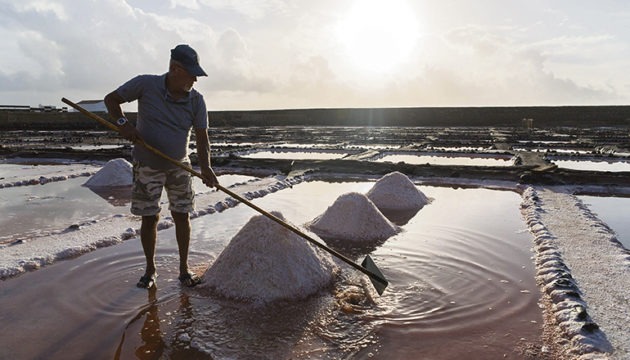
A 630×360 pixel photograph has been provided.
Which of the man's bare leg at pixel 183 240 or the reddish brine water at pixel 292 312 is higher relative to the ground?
the man's bare leg at pixel 183 240

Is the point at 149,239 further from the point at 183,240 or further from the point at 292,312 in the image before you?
the point at 292,312

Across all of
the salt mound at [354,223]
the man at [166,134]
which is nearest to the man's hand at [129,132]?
the man at [166,134]

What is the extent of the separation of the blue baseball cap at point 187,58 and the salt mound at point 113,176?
4.45m

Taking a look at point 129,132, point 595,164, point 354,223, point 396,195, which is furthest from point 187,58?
point 595,164

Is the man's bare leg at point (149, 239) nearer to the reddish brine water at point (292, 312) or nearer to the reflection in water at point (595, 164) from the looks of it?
the reddish brine water at point (292, 312)

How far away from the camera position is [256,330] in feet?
7.09

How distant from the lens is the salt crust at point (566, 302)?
6.54 ft

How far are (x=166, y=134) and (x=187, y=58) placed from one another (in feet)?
1.41

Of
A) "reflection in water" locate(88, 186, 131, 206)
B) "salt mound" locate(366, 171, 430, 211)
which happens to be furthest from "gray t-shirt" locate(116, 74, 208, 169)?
"reflection in water" locate(88, 186, 131, 206)

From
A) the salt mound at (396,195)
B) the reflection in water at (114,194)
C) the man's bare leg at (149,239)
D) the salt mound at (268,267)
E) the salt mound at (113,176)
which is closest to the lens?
the salt mound at (268,267)

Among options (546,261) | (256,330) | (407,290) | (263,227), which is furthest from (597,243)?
(256,330)

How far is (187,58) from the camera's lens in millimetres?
2398

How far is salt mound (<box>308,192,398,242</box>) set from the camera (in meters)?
3.76

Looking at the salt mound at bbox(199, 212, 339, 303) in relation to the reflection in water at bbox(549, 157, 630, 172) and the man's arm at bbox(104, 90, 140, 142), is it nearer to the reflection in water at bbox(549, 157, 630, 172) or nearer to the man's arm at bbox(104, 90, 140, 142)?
the man's arm at bbox(104, 90, 140, 142)
